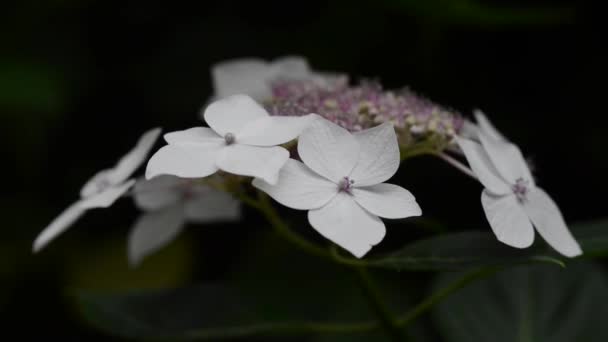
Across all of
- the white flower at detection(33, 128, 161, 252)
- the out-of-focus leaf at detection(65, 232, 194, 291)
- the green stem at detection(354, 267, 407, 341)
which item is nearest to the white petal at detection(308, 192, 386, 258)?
the green stem at detection(354, 267, 407, 341)

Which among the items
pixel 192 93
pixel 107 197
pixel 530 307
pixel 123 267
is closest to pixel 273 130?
pixel 107 197

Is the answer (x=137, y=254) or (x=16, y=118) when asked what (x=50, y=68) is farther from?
(x=137, y=254)

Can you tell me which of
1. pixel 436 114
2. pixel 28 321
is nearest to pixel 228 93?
pixel 436 114

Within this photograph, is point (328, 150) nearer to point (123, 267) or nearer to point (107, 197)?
point (107, 197)

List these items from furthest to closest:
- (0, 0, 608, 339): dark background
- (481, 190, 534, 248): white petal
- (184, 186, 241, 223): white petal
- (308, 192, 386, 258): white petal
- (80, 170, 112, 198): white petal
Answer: (0, 0, 608, 339): dark background < (184, 186, 241, 223): white petal < (80, 170, 112, 198): white petal < (481, 190, 534, 248): white petal < (308, 192, 386, 258): white petal

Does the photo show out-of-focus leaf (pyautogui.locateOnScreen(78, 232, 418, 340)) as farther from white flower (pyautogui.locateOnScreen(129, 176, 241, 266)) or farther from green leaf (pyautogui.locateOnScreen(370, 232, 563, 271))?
green leaf (pyautogui.locateOnScreen(370, 232, 563, 271))

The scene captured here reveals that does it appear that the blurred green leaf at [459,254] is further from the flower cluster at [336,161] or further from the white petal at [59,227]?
the white petal at [59,227]
